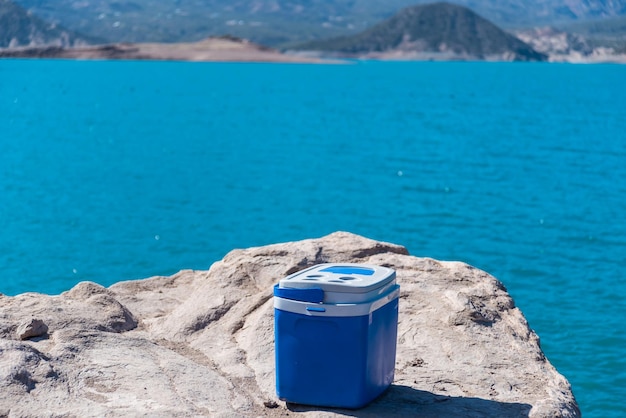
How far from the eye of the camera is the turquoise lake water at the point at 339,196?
1455cm

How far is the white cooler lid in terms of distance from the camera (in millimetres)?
5031

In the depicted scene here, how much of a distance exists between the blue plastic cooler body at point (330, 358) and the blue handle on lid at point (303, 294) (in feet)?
0.31

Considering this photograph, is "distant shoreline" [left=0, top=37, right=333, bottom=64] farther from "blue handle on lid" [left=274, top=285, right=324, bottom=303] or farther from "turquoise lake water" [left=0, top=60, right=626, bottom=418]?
"blue handle on lid" [left=274, top=285, right=324, bottom=303]

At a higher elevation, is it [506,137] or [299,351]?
[299,351]

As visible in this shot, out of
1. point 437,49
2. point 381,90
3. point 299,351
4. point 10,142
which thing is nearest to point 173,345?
point 299,351

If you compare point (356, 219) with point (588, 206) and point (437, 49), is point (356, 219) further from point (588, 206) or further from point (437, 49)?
point (437, 49)

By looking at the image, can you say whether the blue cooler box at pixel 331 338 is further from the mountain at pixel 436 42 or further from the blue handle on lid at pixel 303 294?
the mountain at pixel 436 42

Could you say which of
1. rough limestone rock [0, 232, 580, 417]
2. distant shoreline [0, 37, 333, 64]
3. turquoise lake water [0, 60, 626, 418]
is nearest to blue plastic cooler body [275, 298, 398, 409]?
rough limestone rock [0, 232, 580, 417]

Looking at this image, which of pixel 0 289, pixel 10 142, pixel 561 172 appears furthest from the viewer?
pixel 10 142

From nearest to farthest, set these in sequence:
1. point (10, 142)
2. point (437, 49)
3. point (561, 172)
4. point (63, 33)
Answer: point (561, 172), point (10, 142), point (63, 33), point (437, 49)

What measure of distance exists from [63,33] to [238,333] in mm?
161476

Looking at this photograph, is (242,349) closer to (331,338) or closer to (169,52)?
(331,338)

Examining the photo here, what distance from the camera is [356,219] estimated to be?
20031mm

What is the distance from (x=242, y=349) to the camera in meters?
6.21
